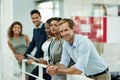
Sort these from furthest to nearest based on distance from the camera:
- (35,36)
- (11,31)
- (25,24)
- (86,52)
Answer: (25,24)
(11,31)
(35,36)
(86,52)

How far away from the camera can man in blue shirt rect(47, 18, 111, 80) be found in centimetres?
201

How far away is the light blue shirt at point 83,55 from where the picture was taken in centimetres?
201

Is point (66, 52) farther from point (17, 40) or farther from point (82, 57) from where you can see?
point (17, 40)

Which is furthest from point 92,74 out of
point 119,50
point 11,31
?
point 119,50

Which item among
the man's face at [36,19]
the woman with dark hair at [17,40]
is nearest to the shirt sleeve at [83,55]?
the man's face at [36,19]

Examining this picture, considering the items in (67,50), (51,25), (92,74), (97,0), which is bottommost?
(92,74)

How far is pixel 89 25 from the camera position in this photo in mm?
5016

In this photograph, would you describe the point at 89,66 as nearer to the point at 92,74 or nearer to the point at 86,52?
the point at 92,74

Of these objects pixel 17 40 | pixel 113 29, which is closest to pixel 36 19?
pixel 17 40

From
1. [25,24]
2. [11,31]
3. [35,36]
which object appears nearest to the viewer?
[35,36]

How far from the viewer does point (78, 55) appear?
2.06m

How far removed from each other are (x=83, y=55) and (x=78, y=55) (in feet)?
0.18

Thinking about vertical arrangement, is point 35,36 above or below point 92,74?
above

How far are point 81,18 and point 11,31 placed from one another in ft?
5.40
